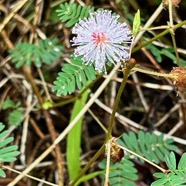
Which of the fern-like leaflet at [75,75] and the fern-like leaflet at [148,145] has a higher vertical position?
the fern-like leaflet at [75,75]

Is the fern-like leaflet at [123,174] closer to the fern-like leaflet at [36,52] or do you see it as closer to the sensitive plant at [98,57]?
the sensitive plant at [98,57]

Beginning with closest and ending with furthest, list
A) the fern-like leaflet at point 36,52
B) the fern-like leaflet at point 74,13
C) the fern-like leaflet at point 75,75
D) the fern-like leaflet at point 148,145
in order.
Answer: the fern-like leaflet at point 75,75
the fern-like leaflet at point 74,13
the fern-like leaflet at point 148,145
the fern-like leaflet at point 36,52

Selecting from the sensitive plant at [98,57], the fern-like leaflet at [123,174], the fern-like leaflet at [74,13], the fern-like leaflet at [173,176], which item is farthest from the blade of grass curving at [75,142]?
the fern-like leaflet at [173,176]

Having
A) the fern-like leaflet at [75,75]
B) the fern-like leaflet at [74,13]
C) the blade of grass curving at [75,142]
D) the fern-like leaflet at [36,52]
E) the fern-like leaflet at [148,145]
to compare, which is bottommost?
the fern-like leaflet at [148,145]

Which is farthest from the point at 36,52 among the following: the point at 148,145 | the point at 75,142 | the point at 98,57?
the point at 98,57

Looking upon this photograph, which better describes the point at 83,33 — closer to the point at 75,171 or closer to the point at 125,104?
the point at 75,171

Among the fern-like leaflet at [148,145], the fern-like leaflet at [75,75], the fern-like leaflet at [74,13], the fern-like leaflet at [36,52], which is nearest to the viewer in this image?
the fern-like leaflet at [75,75]

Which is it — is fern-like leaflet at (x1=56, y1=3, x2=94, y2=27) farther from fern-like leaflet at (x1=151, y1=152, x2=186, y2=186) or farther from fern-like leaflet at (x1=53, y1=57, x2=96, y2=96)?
fern-like leaflet at (x1=151, y1=152, x2=186, y2=186)

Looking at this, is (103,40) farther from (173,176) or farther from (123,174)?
(123,174)
